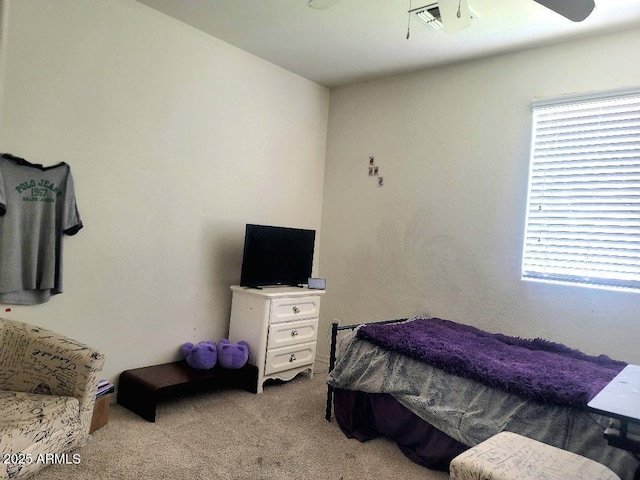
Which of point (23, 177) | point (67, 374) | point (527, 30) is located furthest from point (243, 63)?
point (67, 374)

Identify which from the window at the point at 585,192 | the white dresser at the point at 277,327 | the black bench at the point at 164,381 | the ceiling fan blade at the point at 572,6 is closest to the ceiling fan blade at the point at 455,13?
the ceiling fan blade at the point at 572,6

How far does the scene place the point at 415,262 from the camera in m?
3.53

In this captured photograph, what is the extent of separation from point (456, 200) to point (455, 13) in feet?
5.20

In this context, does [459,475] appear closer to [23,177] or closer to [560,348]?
[560,348]

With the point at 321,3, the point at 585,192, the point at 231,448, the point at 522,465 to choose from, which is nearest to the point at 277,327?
the point at 231,448

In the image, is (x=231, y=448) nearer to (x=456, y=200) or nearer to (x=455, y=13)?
(x=456, y=200)

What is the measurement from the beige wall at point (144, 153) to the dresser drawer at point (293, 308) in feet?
1.66

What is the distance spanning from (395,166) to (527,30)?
136 cm

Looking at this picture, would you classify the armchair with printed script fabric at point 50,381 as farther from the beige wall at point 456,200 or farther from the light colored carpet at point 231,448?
the beige wall at point 456,200

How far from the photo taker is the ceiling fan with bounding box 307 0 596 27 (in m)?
1.79

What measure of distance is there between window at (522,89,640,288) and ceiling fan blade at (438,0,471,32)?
122 centimetres

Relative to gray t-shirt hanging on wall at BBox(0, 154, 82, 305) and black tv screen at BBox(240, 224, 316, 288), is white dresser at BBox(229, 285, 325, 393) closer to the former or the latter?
black tv screen at BBox(240, 224, 316, 288)

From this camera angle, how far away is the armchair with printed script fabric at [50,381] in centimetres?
184

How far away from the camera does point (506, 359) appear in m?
2.38
